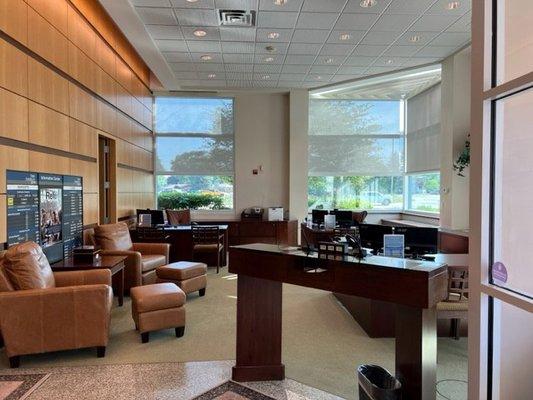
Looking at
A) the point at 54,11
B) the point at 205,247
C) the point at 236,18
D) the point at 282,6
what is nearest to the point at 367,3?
the point at 282,6

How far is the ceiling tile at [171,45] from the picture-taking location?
20.0 feet

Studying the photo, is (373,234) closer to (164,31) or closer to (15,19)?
(15,19)

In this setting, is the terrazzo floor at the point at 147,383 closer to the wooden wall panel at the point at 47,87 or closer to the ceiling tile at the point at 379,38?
the wooden wall panel at the point at 47,87

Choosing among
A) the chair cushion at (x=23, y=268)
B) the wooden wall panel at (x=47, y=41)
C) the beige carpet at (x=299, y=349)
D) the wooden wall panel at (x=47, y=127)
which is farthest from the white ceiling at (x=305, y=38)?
the beige carpet at (x=299, y=349)

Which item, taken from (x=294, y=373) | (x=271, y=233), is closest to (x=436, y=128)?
(x=271, y=233)

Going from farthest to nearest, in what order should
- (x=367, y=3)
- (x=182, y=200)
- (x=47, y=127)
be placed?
(x=182, y=200)
(x=367, y=3)
(x=47, y=127)

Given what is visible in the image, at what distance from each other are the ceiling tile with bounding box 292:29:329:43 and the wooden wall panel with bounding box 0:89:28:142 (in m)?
3.91

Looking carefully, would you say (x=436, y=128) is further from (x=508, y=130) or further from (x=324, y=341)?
(x=508, y=130)

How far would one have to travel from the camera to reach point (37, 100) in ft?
12.9

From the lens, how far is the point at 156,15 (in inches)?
204

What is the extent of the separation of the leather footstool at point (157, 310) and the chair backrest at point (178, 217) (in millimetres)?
4303

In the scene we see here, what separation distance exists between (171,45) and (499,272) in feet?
20.6

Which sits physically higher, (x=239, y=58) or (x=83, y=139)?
(x=239, y=58)

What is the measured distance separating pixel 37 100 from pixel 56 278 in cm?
190
